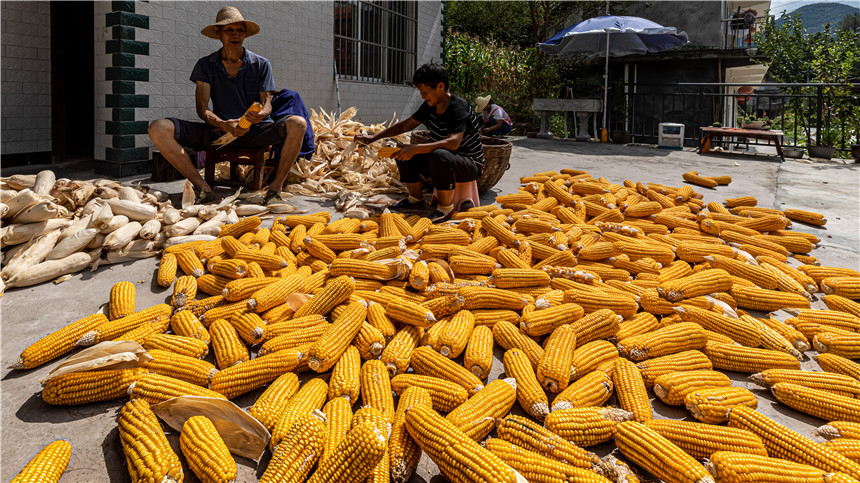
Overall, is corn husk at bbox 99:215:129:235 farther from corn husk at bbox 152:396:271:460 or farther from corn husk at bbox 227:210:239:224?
corn husk at bbox 152:396:271:460

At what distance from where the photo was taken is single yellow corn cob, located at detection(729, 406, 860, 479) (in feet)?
5.03

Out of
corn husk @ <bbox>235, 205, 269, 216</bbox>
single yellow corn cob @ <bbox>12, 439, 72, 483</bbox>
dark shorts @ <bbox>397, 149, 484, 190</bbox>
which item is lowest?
single yellow corn cob @ <bbox>12, 439, 72, 483</bbox>

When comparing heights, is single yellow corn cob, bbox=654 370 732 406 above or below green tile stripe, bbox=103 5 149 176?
below

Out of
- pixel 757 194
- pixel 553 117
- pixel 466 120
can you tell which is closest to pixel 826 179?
pixel 757 194

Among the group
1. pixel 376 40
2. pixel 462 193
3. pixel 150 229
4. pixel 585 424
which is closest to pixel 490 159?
pixel 462 193

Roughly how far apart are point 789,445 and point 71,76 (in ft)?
28.1

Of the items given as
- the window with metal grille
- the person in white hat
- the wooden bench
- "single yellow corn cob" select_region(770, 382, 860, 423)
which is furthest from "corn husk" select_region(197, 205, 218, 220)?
the wooden bench

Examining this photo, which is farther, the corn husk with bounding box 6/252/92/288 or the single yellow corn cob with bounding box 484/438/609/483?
the corn husk with bounding box 6/252/92/288

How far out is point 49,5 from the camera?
20.4ft

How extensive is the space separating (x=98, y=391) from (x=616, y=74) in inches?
685

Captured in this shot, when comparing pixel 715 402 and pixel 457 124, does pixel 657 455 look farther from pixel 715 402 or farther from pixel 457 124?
pixel 457 124

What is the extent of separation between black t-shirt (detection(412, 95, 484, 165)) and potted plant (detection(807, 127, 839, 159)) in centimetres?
914

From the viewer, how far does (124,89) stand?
228 inches

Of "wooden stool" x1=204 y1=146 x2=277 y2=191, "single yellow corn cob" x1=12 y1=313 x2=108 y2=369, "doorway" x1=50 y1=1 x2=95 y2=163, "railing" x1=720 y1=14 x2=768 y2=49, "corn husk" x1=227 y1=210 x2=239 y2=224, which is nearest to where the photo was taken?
"single yellow corn cob" x1=12 y1=313 x2=108 y2=369
